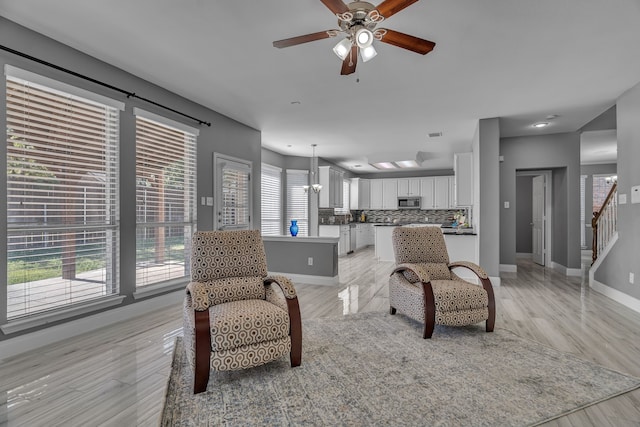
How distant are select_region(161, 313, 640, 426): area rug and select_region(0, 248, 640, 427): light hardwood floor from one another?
13cm

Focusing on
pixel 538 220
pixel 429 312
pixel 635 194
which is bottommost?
pixel 429 312

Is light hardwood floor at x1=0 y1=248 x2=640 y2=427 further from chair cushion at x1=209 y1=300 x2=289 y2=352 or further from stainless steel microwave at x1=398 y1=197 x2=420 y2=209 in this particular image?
stainless steel microwave at x1=398 y1=197 x2=420 y2=209

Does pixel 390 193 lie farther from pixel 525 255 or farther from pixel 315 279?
pixel 315 279

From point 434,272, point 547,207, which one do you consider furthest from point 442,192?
point 434,272

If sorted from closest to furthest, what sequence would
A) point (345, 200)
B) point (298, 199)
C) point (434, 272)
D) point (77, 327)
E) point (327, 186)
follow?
point (77, 327) < point (434, 272) < point (298, 199) < point (327, 186) < point (345, 200)

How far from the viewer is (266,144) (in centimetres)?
707

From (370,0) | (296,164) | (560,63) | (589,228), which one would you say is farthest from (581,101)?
(589,228)

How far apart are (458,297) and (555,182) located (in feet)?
17.5

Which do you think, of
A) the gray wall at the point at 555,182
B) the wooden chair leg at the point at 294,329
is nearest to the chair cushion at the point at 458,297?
the wooden chair leg at the point at 294,329

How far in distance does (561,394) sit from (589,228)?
9.18 m

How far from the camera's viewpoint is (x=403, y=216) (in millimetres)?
10906

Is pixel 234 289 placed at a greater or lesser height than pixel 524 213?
lesser

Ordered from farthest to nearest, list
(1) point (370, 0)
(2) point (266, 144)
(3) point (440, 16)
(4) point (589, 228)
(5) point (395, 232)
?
(4) point (589, 228) → (2) point (266, 144) → (5) point (395, 232) → (3) point (440, 16) → (1) point (370, 0)

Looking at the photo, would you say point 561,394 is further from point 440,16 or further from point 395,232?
point 440,16
